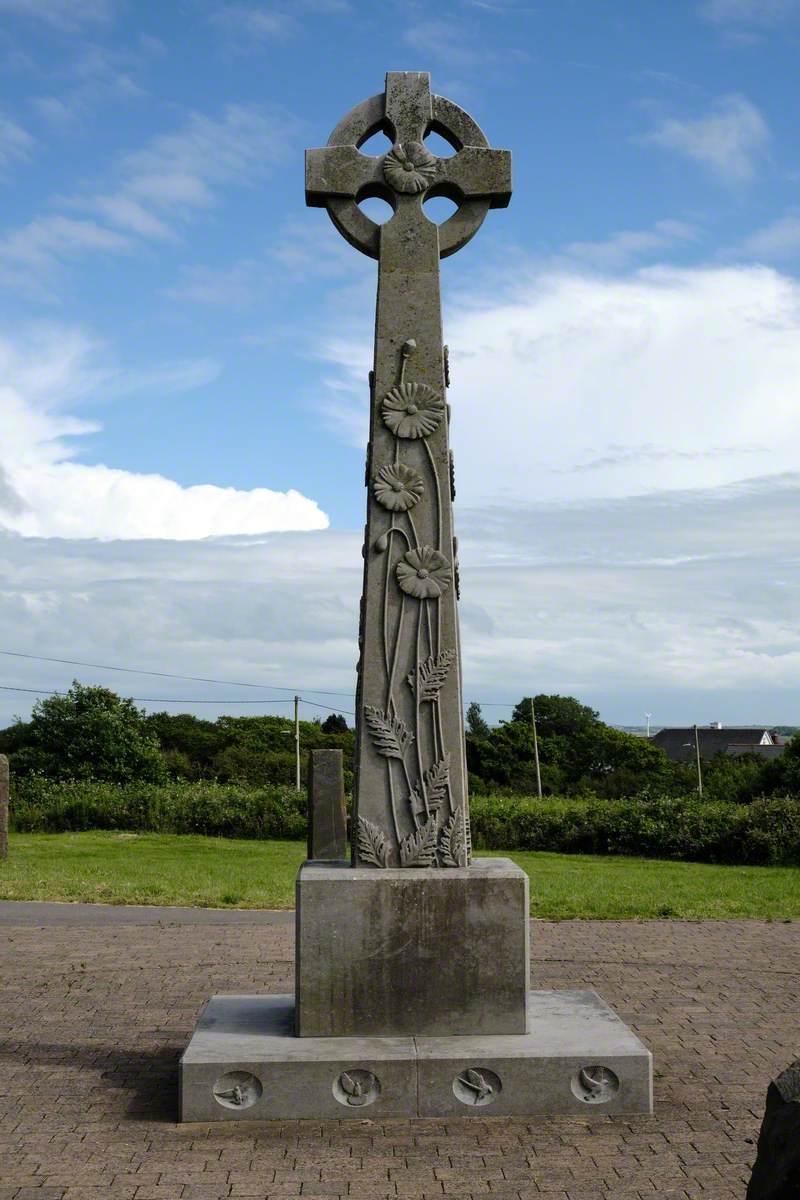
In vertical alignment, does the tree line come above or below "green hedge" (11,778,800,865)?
above

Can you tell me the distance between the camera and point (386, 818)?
6688mm

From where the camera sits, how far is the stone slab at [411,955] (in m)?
6.38

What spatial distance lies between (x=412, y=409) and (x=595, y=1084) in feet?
11.7

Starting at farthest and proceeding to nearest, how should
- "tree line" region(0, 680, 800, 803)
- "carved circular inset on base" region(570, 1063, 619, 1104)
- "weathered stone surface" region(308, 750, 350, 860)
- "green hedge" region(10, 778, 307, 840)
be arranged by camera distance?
"tree line" region(0, 680, 800, 803) < "green hedge" region(10, 778, 307, 840) < "weathered stone surface" region(308, 750, 350, 860) < "carved circular inset on base" region(570, 1063, 619, 1104)

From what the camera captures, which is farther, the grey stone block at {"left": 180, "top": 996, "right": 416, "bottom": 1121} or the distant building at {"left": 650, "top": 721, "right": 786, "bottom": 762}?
the distant building at {"left": 650, "top": 721, "right": 786, "bottom": 762}

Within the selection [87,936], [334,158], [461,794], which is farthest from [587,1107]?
[87,936]

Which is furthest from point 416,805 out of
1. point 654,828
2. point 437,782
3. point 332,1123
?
point 654,828

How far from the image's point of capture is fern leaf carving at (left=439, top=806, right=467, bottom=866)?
6.66 metres

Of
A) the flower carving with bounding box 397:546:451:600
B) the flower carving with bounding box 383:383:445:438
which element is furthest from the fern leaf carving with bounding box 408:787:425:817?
the flower carving with bounding box 383:383:445:438

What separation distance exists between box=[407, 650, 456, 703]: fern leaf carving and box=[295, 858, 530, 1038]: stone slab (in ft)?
3.16

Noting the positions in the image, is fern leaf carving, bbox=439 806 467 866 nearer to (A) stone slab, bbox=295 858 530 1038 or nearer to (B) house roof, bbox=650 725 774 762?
(A) stone slab, bbox=295 858 530 1038

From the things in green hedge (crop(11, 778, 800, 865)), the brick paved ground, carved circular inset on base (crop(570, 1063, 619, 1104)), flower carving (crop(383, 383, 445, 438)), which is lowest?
the brick paved ground

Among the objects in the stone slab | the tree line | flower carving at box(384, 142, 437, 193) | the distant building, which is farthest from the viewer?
the distant building

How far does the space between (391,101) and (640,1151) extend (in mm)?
5575
